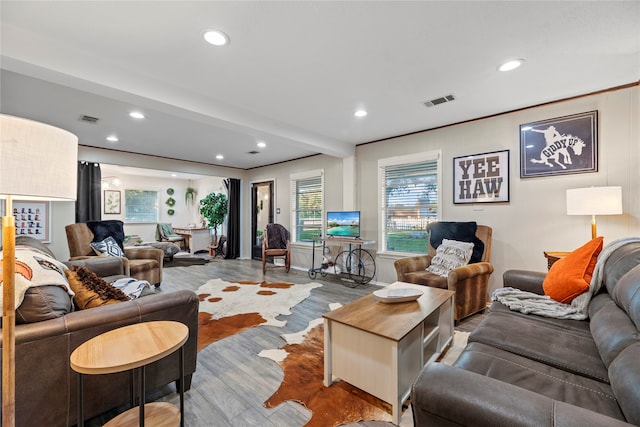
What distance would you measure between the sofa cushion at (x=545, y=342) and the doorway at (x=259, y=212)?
5780 millimetres

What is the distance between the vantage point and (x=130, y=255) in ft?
14.7

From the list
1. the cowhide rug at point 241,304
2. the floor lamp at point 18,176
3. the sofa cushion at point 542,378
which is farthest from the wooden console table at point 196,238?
the sofa cushion at point 542,378

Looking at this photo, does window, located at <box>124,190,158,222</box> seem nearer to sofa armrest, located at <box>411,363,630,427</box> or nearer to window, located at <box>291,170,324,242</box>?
window, located at <box>291,170,324,242</box>

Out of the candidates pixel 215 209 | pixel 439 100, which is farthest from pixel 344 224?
pixel 215 209

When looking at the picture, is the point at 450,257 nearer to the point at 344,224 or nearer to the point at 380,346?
the point at 344,224

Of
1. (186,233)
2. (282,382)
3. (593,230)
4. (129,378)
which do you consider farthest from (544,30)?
(186,233)

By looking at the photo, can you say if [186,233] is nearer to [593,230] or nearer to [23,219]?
[23,219]

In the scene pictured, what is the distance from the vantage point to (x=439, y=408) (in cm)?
90

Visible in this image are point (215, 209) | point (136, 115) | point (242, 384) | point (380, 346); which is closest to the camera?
point (380, 346)

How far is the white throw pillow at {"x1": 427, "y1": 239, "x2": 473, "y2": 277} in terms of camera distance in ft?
10.6

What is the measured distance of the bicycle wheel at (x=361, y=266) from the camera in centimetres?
482

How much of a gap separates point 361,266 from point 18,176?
4.46m

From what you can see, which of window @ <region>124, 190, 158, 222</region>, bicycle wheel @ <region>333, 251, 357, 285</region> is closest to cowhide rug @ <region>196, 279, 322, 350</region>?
bicycle wheel @ <region>333, 251, 357, 285</region>

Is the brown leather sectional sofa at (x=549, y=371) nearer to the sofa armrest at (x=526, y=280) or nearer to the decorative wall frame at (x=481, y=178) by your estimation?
the sofa armrest at (x=526, y=280)
